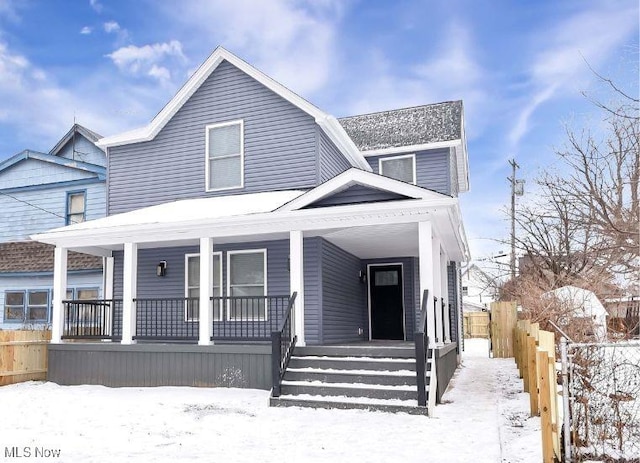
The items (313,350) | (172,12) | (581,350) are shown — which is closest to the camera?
(581,350)

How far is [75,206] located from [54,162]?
1600 millimetres

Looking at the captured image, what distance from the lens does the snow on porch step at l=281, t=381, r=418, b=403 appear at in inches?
347

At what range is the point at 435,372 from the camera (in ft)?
29.9

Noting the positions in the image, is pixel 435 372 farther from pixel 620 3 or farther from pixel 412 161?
pixel 412 161

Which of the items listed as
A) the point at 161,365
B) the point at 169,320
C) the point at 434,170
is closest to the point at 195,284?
the point at 169,320

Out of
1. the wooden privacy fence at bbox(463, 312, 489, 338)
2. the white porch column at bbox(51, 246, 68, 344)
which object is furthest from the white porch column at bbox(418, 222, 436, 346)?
the wooden privacy fence at bbox(463, 312, 489, 338)

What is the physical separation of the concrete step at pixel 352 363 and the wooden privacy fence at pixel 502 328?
10.6 meters

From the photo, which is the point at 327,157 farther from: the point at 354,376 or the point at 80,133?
the point at 80,133

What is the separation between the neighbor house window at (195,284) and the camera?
12.9 metres

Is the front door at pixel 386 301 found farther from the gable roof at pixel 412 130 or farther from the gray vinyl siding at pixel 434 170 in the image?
the gable roof at pixel 412 130

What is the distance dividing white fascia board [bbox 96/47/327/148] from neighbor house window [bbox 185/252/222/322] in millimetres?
3487

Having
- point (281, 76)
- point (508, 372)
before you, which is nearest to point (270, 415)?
point (508, 372)

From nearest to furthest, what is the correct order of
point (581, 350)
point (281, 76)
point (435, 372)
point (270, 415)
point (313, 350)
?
point (581, 350) → point (270, 415) → point (435, 372) → point (313, 350) → point (281, 76)

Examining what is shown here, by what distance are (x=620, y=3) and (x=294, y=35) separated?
58.2 ft
